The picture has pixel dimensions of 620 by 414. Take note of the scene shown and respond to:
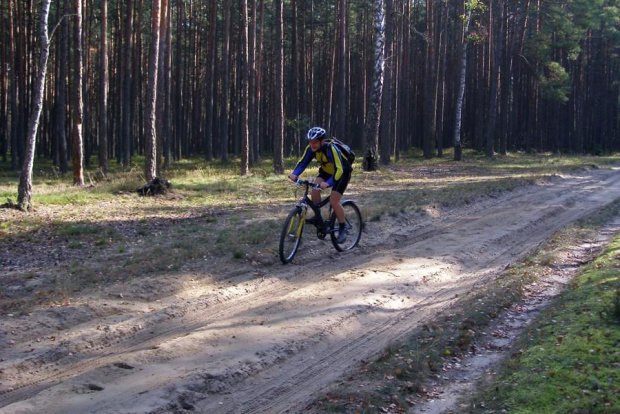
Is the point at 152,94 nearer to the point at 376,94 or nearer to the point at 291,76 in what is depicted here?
the point at 376,94

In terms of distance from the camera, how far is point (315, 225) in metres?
11.2

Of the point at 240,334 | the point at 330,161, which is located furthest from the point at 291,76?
the point at 240,334

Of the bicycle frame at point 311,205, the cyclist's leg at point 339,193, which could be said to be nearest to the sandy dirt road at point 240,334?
the bicycle frame at point 311,205

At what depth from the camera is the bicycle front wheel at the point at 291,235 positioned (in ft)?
34.0

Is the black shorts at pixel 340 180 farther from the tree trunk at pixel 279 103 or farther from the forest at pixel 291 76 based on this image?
the tree trunk at pixel 279 103

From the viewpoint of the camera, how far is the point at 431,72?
40875 mm

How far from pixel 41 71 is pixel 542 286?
12928mm

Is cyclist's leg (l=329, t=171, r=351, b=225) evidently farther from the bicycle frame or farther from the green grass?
the green grass

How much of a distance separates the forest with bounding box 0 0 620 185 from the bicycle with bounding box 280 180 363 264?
8.90 metres

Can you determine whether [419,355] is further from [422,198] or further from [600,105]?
[600,105]

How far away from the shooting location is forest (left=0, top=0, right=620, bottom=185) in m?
29.0

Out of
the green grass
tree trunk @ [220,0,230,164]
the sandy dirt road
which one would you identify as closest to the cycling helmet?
the sandy dirt road

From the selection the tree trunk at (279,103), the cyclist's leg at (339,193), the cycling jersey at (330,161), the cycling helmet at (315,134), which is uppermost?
the tree trunk at (279,103)

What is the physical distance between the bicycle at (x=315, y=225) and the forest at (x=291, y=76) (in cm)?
890
